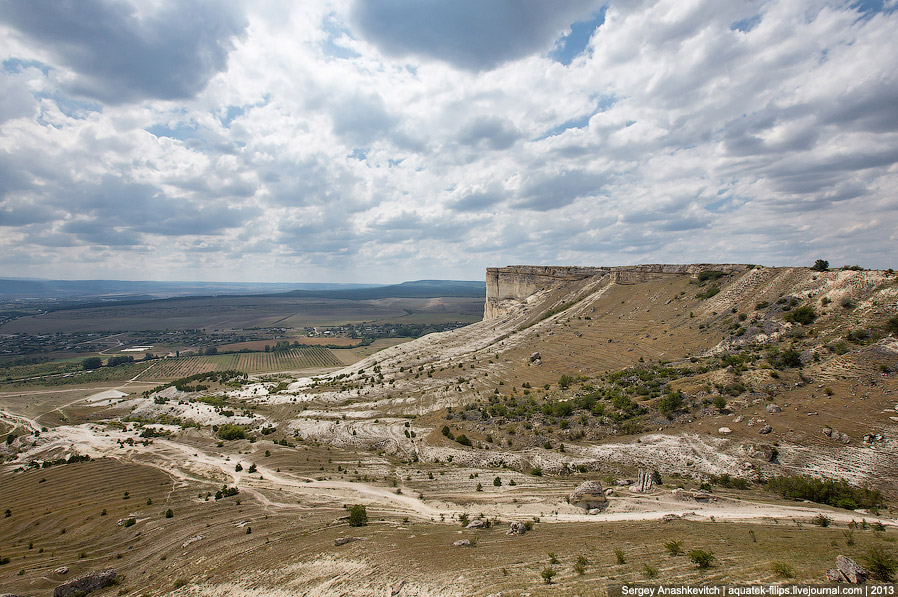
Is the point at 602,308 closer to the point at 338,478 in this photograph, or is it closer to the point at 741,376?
the point at 741,376

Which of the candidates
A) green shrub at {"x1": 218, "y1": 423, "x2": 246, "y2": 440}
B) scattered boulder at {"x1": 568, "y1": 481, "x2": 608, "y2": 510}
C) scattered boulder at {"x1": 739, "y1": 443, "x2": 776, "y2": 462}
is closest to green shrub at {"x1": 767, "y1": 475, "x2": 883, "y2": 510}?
scattered boulder at {"x1": 739, "y1": 443, "x2": 776, "y2": 462}

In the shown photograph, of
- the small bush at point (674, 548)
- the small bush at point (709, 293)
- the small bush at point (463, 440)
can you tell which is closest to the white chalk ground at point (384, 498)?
the small bush at point (674, 548)

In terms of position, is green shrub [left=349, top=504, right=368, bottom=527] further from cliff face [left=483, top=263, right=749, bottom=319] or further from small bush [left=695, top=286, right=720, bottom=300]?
cliff face [left=483, top=263, right=749, bottom=319]

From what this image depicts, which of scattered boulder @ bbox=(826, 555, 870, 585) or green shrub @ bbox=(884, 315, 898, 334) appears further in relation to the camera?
green shrub @ bbox=(884, 315, 898, 334)

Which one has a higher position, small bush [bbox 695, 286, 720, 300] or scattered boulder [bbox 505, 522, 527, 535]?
small bush [bbox 695, 286, 720, 300]

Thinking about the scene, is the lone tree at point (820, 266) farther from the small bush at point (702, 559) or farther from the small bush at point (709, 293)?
the small bush at point (702, 559)

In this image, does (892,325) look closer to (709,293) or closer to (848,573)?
(709,293)
